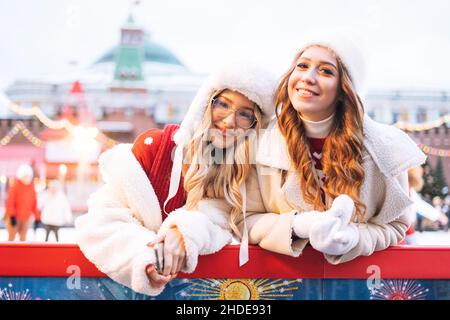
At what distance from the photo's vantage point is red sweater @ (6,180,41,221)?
12.5ft

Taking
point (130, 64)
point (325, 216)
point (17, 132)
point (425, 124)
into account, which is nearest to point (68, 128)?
point (17, 132)

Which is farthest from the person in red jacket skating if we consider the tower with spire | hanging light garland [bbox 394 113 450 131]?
hanging light garland [bbox 394 113 450 131]

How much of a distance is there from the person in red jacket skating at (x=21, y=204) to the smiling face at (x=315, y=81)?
290cm

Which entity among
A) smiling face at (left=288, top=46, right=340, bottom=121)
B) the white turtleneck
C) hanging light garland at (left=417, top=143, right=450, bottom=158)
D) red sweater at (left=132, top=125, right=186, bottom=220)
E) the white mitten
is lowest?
hanging light garland at (left=417, top=143, right=450, bottom=158)

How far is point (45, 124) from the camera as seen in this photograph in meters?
4.80

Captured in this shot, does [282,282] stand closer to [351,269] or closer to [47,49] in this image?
[351,269]

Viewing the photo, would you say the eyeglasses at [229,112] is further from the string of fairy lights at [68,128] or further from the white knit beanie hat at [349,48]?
the string of fairy lights at [68,128]

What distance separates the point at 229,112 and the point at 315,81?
0.76 ft

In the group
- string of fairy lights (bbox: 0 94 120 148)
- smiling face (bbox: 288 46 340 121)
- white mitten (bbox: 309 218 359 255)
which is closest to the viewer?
white mitten (bbox: 309 218 359 255)

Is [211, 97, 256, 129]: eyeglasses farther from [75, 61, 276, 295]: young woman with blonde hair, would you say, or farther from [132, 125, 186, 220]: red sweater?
[132, 125, 186, 220]: red sweater

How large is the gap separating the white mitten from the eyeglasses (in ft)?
1.07

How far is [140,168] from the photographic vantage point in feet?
4.51

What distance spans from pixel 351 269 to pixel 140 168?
1.95 ft

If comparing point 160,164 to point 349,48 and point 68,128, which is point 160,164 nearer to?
point 349,48
